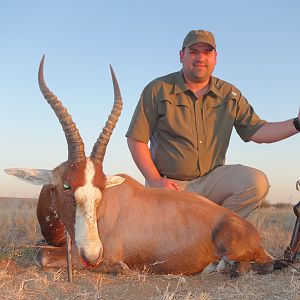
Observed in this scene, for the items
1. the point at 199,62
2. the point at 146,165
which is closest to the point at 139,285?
the point at 146,165

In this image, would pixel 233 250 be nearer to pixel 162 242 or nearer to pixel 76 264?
pixel 162 242

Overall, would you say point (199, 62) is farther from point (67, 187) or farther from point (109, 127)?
point (67, 187)

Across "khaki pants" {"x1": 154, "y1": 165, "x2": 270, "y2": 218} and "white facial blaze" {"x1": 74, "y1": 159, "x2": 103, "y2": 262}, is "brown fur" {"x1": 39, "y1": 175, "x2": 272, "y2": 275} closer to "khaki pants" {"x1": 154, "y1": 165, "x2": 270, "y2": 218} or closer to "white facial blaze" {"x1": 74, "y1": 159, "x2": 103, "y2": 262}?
"white facial blaze" {"x1": 74, "y1": 159, "x2": 103, "y2": 262}

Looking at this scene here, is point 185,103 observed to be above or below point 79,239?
above

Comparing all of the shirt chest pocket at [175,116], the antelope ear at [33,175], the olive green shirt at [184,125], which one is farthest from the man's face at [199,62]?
the antelope ear at [33,175]

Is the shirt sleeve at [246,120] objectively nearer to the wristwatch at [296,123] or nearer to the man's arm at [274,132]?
the man's arm at [274,132]

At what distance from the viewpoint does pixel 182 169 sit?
7449 millimetres

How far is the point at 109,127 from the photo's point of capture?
5.54 metres

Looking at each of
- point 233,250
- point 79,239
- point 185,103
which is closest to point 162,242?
point 233,250

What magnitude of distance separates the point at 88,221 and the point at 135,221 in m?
0.92

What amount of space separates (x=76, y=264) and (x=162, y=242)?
966 millimetres

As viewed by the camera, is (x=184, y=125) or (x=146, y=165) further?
(x=184, y=125)

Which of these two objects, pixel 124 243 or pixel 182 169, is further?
pixel 182 169

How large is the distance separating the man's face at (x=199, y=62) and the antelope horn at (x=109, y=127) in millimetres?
2215
